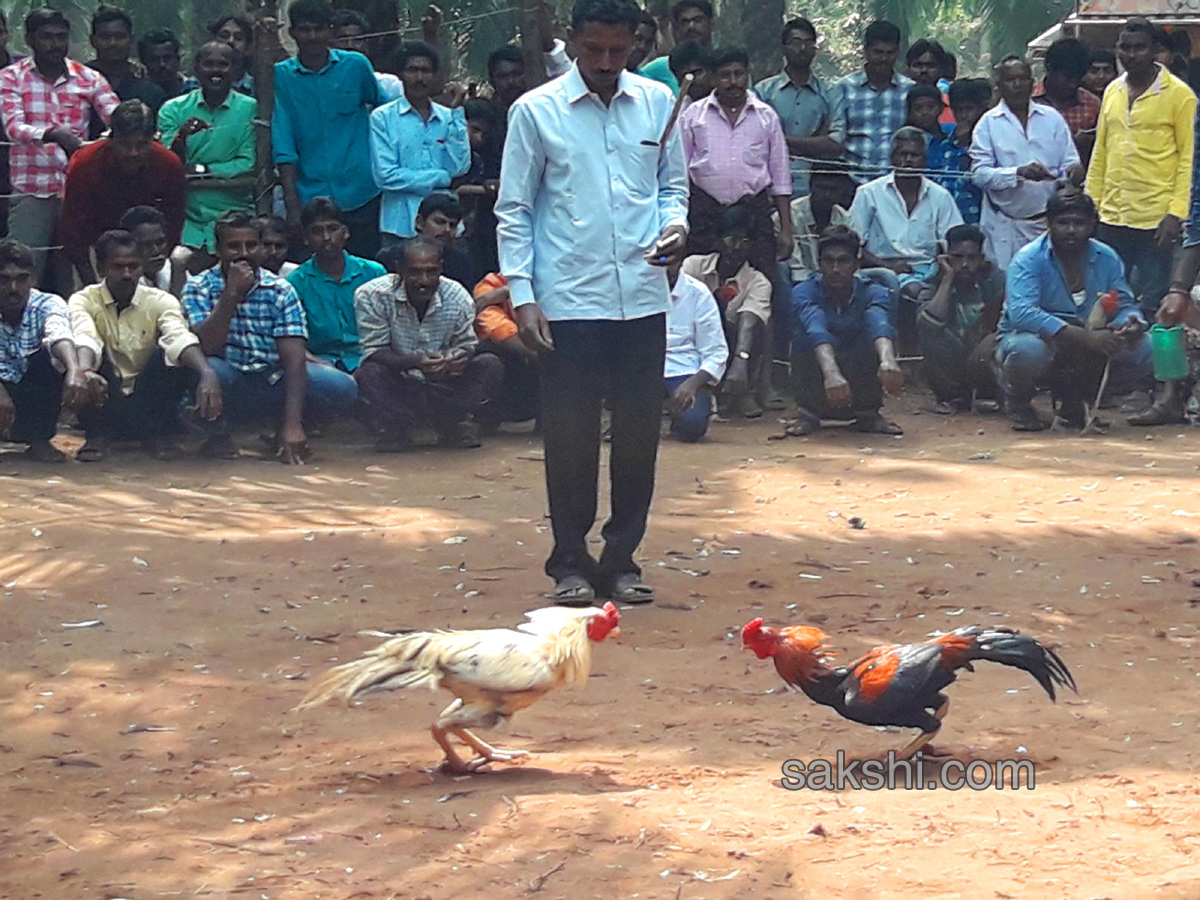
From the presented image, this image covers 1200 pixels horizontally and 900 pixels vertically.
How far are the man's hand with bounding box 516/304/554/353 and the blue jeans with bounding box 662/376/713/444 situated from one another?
3.94 metres

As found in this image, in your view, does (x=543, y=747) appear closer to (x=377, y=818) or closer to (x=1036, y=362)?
(x=377, y=818)

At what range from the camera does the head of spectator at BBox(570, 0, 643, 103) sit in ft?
20.4

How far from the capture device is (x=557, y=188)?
643 cm

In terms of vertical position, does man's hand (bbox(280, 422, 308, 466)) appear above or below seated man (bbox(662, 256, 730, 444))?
below

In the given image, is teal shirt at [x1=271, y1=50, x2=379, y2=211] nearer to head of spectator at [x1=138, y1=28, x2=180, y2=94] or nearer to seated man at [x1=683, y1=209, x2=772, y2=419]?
head of spectator at [x1=138, y1=28, x2=180, y2=94]

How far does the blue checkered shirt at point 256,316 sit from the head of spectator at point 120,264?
0.37 metres

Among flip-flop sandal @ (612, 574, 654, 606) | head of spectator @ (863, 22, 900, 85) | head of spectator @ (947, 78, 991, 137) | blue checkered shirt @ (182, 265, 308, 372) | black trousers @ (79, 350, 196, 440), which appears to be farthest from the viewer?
head of spectator @ (947, 78, 991, 137)

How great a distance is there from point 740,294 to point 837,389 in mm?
1159

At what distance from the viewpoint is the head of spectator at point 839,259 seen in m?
10.7

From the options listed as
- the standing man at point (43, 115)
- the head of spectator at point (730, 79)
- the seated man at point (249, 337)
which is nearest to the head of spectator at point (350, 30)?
the standing man at point (43, 115)

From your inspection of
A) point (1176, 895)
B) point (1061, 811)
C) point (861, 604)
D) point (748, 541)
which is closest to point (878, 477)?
point (748, 541)

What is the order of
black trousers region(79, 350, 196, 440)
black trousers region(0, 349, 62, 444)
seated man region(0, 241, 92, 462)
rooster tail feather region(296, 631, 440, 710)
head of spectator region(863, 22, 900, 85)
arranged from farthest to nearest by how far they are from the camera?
head of spectator region(863, 22, 900, 85) < black trousers region(79, 350, 196, 440) < black trousers region(0, 349, 62, 444) < seated man region(0, 241, 92, 462) < rooster tail feather region(296, 631, 440, 710)

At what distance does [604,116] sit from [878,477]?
135 inches

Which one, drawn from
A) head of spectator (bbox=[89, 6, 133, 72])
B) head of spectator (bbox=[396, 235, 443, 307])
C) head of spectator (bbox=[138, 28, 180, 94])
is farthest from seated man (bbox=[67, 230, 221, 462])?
head of spectator (bbox=[138, 28, 180, 94])
